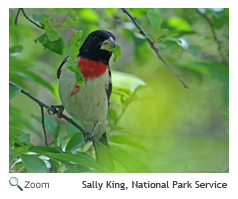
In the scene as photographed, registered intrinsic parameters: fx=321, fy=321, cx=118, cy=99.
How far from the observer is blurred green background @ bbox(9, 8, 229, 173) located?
9.99 feet

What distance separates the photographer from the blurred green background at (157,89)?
3045mm

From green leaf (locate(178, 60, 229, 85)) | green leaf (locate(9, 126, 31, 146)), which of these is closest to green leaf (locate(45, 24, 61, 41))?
green leaf (locate(9, 126, 31, 146))

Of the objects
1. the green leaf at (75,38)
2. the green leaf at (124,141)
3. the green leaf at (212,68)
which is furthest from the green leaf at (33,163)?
the green leaf at (212,68)

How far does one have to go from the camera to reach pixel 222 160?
4.11 meters

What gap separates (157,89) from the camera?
4.83m

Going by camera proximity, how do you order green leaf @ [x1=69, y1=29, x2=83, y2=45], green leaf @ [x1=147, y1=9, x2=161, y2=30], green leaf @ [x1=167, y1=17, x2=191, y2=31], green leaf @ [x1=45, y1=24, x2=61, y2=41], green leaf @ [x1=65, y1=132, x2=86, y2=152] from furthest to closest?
1. green leaf @ [x1=167, y1=17, x2=191, y2=31]
2. green leaf @ [x1=147, y1=9, x2=161, y2=30]
3. green leaf @ [x1=65, y1=132, x2=86, y2=152]
4. green leaf @ [x1=45, y1=24, x2=61, y2=41]
5. green leaf @ [x1=69, y1=29, x2=83, y2=45]

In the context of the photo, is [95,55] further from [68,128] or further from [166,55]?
[166,55]

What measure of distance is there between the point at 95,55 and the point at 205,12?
1.40m

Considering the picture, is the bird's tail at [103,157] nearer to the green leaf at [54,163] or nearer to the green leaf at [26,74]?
the green leaf at [54,163]

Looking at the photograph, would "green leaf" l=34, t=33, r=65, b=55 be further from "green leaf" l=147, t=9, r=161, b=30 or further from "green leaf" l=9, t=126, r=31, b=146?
"green leaf" l=147, t=9, r=161, b=30

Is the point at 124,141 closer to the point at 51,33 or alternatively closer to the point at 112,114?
the point at 112,114

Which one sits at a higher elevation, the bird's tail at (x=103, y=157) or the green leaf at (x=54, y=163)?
the green leaf at (x=54, y=163)

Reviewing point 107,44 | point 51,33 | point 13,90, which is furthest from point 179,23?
point 13,90
